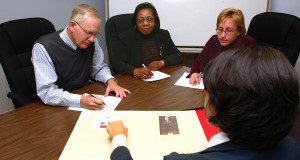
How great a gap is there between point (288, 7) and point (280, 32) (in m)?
1.01

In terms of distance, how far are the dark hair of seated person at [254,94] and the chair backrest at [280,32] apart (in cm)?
145

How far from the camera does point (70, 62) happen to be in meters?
1.89

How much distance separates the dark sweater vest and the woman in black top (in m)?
0.41

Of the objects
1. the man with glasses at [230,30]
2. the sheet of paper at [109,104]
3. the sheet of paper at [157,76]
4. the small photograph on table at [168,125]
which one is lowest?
the sheet of paper at [157,76]

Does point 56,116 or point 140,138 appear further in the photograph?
point 56,116

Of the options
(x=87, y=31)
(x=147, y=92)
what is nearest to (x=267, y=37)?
(x=147, y=92)

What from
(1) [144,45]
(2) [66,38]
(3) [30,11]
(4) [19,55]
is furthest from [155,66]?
(3) [30,11]

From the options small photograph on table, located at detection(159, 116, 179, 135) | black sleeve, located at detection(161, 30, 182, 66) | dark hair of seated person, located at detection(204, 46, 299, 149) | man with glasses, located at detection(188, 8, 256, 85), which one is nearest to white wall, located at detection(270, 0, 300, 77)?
man with glasses, located at detection(188, 8, 256, 85)

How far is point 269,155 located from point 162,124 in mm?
619

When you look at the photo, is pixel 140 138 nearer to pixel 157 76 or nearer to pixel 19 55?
pixel 157 76

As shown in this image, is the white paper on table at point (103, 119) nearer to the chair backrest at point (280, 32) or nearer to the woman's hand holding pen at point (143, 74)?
the woman's hand holding pen at point (143, 74)

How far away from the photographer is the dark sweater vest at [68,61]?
180 centimetres

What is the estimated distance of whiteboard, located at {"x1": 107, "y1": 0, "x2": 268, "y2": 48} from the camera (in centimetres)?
309

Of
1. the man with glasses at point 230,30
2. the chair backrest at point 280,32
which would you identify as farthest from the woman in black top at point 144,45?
the chair backrest at point 280,32
